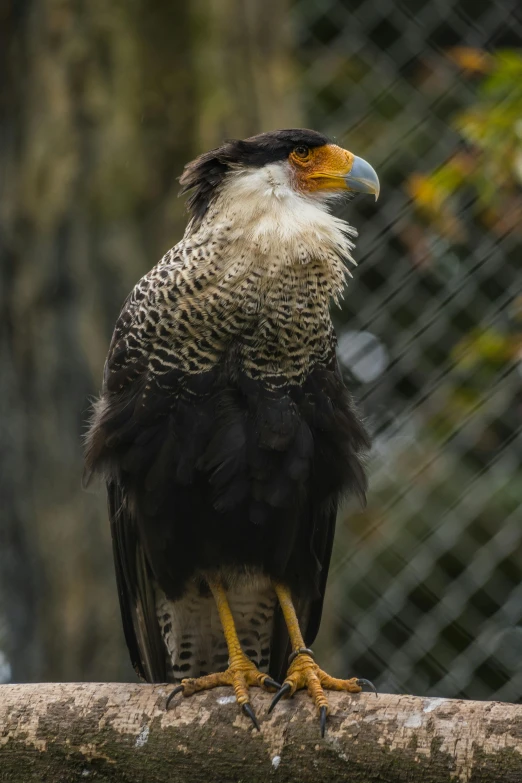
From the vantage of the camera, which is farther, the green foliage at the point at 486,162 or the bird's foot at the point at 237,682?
the green foliage at the point at 486,162

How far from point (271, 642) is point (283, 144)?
1352 millimetres

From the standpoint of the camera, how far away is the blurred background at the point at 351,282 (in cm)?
398

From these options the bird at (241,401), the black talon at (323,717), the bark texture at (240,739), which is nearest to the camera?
the bark texture at (240,739)

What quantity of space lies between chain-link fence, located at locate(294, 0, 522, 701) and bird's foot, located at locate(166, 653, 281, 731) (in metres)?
1.29

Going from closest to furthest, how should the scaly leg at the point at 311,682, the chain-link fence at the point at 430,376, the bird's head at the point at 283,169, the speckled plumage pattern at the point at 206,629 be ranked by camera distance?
1. the scaly leg at the point at 311,682
2. the bird's head at the point at 283,169
3. the speckled plumage pattern at the point at 206,629
4. the chain-link fence at the point at 430,376

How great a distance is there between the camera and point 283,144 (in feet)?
9.82

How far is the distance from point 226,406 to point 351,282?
1815mm

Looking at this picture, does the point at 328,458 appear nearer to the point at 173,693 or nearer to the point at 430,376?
the point at 173,693

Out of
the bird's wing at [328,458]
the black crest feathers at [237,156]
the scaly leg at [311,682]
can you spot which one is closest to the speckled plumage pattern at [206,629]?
the bird's wing at [328,458]

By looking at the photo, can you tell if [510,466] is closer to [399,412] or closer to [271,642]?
[399,412]

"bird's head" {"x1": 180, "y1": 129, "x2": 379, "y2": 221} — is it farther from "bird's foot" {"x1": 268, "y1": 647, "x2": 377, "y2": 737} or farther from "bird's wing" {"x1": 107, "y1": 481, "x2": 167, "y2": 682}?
"bird's foot" {"x1": 268, "y1": 647, "x2": 377, "y2": 737}

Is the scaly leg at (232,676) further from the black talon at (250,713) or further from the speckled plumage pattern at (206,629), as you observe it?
the speckled plumage pattern at (206,629)

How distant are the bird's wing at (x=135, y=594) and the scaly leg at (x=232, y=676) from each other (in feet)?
0.69

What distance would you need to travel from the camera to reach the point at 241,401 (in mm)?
2834
